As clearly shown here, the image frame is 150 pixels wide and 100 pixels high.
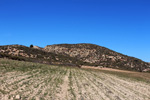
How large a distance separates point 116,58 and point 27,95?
11206 centimetres

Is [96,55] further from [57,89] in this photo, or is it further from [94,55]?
[57,89]

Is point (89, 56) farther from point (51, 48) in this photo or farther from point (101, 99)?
point (101, 99)

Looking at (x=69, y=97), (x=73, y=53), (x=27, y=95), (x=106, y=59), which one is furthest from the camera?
(x=73, y=53)

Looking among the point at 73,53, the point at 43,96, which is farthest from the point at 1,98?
the point at 73,53

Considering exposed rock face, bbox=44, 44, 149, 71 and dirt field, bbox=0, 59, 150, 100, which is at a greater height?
exposed rock face, bbox=44, 44, 149, 71

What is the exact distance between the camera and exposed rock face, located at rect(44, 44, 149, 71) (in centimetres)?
10988

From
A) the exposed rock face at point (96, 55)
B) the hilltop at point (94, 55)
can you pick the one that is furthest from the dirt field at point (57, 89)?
the exposed rock face at point (96, 55)

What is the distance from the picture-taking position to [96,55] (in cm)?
12525

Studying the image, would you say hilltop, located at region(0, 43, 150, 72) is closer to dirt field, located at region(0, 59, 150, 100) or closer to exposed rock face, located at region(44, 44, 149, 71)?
exposed rock face, located at region(44, 44, 149, 71)

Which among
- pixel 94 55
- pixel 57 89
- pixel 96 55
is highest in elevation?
pixel 96 55

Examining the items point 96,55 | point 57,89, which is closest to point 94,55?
point 96,55

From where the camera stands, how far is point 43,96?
13.8 m

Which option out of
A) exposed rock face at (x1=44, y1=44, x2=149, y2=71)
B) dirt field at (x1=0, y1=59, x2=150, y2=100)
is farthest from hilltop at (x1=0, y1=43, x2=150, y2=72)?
dirt field at (x1=0, y1=59, x2=150, y2=100)

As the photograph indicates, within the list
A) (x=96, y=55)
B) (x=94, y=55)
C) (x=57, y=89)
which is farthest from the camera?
(x=94, y=55)
